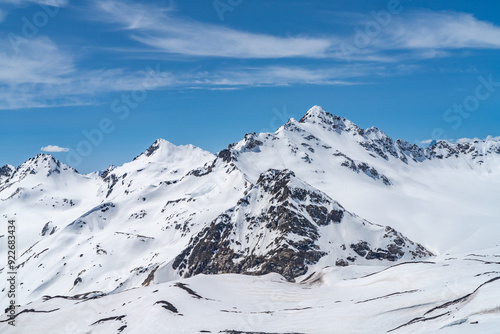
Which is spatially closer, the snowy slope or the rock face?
the snowy slope

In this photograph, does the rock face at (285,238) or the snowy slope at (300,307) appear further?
the rock face at (285,238)

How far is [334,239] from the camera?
141875 mm

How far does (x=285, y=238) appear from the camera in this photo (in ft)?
441

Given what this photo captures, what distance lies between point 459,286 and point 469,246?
133 meters

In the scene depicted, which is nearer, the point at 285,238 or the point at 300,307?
the point at 300,307

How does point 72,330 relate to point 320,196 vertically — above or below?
below

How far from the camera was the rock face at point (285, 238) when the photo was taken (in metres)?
131

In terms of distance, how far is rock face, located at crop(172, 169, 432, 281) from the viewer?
431ft

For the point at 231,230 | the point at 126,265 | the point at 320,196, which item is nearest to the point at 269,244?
the point at 231,230

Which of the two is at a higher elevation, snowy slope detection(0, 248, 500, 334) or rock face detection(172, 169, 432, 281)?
rock face detection(172, 169, 432, 281)

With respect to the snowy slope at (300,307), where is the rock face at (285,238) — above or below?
above

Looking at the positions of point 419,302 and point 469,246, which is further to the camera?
point 469,246

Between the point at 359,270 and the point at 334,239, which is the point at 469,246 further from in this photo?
the point at 359,270

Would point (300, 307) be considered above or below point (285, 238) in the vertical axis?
below
